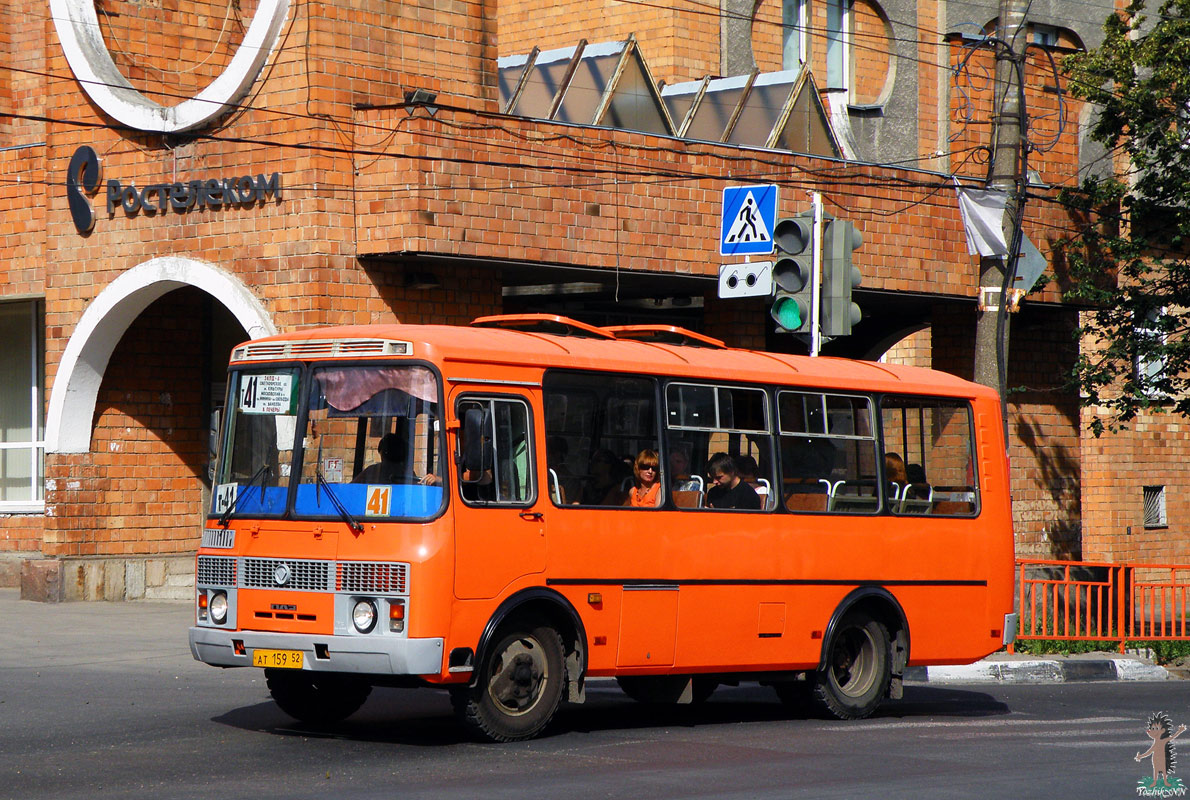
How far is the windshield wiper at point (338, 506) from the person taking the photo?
32.1 ft

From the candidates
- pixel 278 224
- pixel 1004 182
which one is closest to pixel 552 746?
pixel 278 224

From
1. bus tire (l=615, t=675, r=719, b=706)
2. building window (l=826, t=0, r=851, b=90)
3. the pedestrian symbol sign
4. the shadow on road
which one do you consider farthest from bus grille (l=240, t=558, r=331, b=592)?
building window (l=826, t=0, r=851, b=90)

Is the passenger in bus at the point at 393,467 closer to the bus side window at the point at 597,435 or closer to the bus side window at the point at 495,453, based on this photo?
the bus side window at the point at 495,453

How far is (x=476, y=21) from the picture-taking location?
1844 centimetres

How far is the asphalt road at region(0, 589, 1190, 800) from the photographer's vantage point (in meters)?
8.64

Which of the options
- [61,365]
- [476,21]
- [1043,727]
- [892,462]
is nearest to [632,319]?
[476,21]

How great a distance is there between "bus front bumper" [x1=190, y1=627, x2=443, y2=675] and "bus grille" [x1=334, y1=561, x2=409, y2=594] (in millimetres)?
276

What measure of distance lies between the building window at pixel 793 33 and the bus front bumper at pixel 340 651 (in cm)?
1980

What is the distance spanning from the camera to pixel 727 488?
11.5 metres

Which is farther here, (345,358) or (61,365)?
(61,365)

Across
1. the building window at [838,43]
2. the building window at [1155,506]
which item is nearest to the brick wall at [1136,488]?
the building window at [1155,506]

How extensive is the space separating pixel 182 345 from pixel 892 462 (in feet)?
36.5

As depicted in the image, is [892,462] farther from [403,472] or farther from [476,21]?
[476,21]

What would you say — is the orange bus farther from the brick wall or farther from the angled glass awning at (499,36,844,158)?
the brick wall
